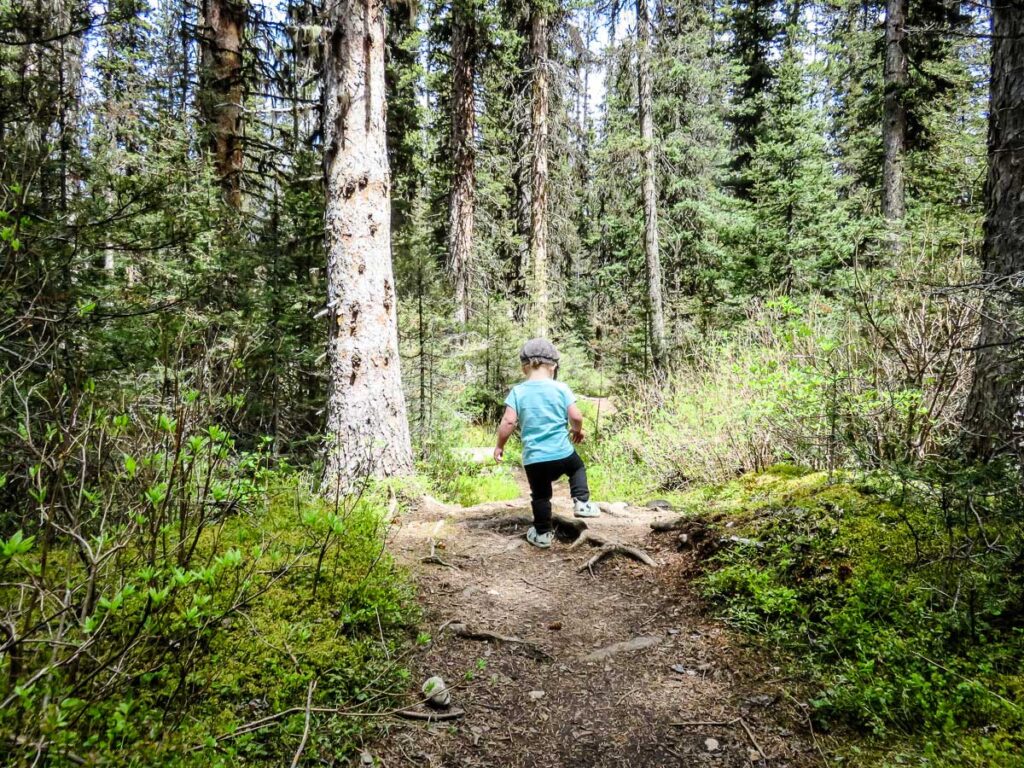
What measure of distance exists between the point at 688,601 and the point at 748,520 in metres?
0.92

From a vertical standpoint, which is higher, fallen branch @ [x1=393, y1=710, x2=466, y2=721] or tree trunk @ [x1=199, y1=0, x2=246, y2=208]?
tree trunk @ [x1=199, y1=0, x2=246, y2=208]

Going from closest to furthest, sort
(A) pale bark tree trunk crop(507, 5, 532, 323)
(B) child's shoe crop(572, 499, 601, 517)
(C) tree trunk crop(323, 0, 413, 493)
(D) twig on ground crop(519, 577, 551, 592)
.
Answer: (D) twig on ground crop(519, 577, 551, 592) → (B) child's shoe crop(572, 499, 601, 517) → (C) tree trunk crop(323, 0, 413, 493) → (A) pale bark tree trunk crop(507, 5, 532, 323)

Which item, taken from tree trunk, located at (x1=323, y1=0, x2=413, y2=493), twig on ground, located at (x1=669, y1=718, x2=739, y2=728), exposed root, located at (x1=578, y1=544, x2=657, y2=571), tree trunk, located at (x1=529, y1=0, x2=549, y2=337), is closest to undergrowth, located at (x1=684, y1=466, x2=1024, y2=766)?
twig on ground, located at (x1=669, y1=718, x2=739, y2=728)

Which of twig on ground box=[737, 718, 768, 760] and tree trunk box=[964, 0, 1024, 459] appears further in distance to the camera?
tree trunk box=[964, 0, 1024, 459]

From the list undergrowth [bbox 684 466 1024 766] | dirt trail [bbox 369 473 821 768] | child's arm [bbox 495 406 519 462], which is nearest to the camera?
undergrowth [bbox 684 466 1024 766]

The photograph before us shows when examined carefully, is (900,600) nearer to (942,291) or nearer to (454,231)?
(942,291)

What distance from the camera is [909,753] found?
1.95 metres

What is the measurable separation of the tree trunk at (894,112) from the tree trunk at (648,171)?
537 centimetres

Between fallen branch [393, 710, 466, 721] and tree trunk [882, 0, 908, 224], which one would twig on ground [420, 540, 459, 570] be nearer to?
fallen branch [393, 710, 466, 721]

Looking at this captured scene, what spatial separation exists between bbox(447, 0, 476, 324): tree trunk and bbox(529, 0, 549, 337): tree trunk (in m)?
1.68

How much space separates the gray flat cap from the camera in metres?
4.96

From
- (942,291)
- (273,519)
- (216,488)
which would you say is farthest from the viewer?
(273,519)

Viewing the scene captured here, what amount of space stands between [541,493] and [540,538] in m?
0.41

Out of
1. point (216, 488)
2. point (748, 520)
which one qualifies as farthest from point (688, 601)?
point (216, 488)
